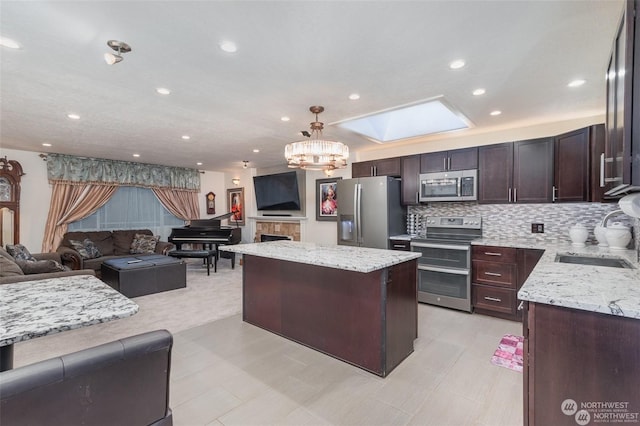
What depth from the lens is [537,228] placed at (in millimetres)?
3889

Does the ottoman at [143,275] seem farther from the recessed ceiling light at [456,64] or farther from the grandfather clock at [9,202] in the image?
the recessed ceiling light at [456,64]

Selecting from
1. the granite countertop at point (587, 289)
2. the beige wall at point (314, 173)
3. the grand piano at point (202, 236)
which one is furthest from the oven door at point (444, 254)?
the grand piano at point (202, 236)

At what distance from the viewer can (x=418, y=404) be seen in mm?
2027

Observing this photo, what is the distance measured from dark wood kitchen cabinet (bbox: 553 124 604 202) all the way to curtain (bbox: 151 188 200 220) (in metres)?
7.66

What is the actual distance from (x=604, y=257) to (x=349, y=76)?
2687 millimetres

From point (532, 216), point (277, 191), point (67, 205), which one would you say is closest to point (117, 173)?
point (67, 205)

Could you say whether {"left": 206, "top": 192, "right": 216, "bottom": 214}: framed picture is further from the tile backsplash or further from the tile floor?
the tile backsplash

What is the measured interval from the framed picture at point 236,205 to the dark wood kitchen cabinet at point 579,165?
6.83 meters

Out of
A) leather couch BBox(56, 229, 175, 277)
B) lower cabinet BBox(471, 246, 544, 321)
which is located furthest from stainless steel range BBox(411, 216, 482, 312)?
leather couch BBox(56, 229, 175, 277)

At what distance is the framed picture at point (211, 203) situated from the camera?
8.42 metres

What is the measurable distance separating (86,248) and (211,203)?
331 cm

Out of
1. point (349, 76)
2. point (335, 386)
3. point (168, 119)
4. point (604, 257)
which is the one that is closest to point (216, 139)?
point (168, 119)

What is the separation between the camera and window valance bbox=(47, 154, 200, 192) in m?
5.91

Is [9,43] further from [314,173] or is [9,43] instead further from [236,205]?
[236,205]
